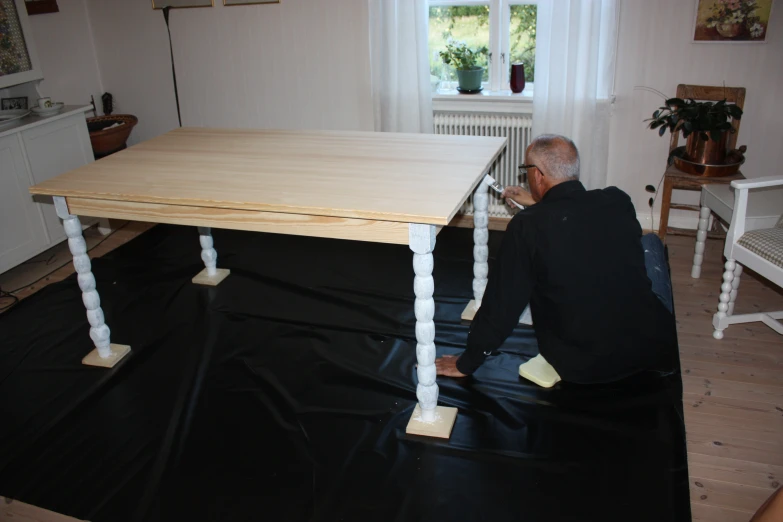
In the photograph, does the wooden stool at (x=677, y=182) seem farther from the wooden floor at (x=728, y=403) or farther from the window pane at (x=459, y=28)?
the window pane at (x=459, y=28)

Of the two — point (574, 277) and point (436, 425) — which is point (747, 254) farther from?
point (436, 425)

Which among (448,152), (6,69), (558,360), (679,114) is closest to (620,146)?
(679,114)

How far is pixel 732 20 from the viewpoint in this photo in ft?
11.9

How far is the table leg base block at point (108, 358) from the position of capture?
2986mm

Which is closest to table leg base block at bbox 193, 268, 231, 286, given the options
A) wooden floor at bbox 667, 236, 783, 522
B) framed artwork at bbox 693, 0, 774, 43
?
wooden floor at bbox 667, 236, 783, 522

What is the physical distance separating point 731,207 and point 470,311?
129 cm

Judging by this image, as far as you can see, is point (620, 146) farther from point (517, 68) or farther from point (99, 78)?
point (99, 78)

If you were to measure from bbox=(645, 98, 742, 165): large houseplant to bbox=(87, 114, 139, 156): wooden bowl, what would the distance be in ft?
11.0

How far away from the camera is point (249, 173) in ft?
8.72

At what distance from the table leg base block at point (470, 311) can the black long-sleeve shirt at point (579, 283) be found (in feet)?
2.29

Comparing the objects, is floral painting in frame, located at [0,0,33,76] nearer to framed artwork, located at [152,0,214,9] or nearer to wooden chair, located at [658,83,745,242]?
framed artwork, located at [152,0,214,9]

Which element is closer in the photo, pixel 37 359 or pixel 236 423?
pixel 236 423

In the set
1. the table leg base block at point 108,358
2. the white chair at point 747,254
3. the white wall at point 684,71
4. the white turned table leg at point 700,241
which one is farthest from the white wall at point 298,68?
the table leg base block at point 108,358

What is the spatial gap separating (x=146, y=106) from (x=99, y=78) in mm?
413
